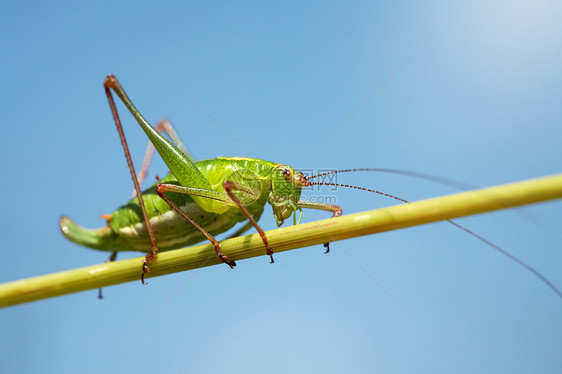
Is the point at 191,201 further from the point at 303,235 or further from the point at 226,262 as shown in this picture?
the point at 303,235

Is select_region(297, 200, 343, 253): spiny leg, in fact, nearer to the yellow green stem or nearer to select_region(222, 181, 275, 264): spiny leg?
select_region(222, 181, 275, 264): spiny leg

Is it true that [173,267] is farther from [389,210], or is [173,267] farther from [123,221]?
[123,221]

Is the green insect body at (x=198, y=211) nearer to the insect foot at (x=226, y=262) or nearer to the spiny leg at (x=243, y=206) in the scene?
the spiny leg at (x=243, y=206)

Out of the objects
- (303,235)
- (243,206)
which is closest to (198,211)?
(243,206)

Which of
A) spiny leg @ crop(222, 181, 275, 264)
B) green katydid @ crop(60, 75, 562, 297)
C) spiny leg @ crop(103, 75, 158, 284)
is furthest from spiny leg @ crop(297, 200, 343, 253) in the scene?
spiny leg @ crop(103, 75, 158, 284)

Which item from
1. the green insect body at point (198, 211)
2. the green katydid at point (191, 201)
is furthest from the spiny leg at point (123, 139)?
the green insect body at point (198, 211)

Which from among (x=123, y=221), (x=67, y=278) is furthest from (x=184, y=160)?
(x=67, y=278)
